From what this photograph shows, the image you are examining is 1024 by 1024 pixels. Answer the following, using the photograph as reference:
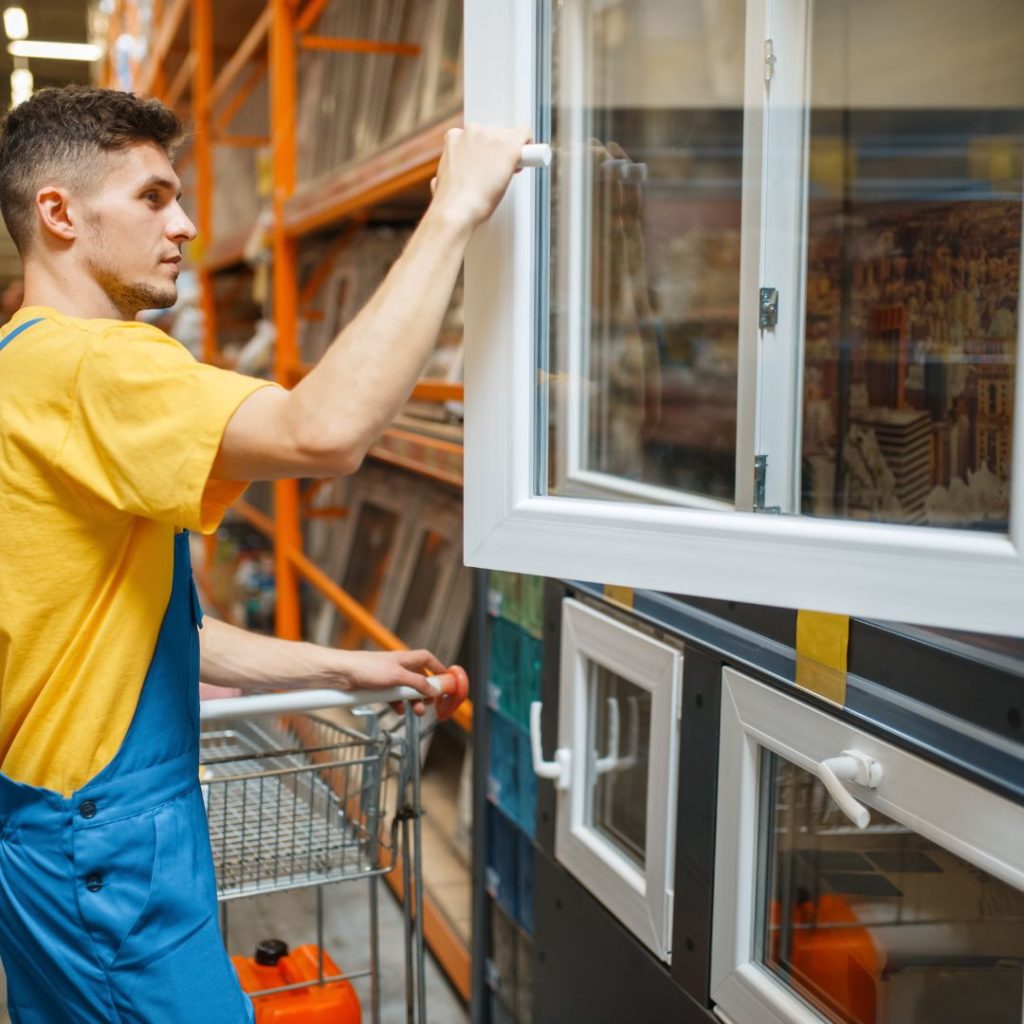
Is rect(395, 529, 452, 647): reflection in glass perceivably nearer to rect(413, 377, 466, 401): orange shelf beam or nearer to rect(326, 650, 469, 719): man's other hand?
rect(413, 377, 466, 401): orange shelf beam

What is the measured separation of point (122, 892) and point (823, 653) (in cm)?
88

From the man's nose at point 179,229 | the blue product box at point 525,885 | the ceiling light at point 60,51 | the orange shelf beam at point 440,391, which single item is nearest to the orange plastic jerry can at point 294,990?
the blue product box at point 525,885

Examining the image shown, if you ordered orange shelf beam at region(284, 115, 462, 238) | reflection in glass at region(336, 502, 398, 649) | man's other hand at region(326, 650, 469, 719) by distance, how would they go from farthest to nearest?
reflection in glass at region(336, 502, 398, 649) < orange shelf beam at region(284, 115, 462, 238) < man's other hand at region(326, 650, 469, 719)

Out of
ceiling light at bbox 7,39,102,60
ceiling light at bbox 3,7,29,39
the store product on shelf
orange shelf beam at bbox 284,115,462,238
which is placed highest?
ceiling light at bbox 7,39,102,60

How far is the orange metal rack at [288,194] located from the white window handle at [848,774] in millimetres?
1321

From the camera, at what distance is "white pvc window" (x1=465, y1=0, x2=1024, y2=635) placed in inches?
47.6

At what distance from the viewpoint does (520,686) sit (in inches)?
97.8

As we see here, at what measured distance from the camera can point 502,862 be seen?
2.65 meters

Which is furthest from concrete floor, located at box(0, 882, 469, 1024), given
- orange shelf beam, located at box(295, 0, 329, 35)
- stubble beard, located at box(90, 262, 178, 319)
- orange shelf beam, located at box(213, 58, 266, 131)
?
orange shelf beam, located at box(213, 58, 266, 131)

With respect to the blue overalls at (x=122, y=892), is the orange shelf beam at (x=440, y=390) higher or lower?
higher

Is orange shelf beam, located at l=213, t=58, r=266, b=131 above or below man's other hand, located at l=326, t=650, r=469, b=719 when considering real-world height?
above

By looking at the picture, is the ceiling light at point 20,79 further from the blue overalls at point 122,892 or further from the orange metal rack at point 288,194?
the blue overalls at point 122,892

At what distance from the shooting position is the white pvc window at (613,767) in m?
1.89

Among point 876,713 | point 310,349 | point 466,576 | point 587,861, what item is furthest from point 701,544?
point 310,349
